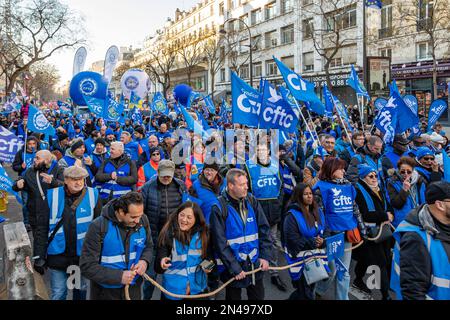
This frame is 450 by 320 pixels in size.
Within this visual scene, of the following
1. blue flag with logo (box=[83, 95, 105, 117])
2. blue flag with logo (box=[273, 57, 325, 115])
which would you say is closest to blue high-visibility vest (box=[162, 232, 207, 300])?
blue flag with logo (box=[273, 57, 325, 115])

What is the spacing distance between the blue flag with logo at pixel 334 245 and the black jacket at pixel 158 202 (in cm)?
163

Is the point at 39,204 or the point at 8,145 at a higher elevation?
the point at 8,145

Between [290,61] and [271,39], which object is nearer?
[290,61]

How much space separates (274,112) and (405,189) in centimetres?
245

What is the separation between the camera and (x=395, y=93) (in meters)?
7.61

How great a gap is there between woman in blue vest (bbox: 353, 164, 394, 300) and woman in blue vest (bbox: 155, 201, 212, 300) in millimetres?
1956

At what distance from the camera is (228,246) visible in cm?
367

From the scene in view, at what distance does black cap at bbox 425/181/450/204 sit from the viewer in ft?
8.68

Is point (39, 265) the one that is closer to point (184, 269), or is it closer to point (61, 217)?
point (61, 217)

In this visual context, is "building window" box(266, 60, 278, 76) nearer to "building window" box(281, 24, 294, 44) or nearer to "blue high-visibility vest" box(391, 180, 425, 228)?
"building window" box(281, 24, 294, 44)

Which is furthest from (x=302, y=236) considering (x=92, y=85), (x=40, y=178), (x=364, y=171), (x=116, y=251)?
(x=92, y=85)

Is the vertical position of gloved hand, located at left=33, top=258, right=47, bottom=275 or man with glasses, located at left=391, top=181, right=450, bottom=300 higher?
man with glasses, located at left=391, top=181, right=450, bottom=300
